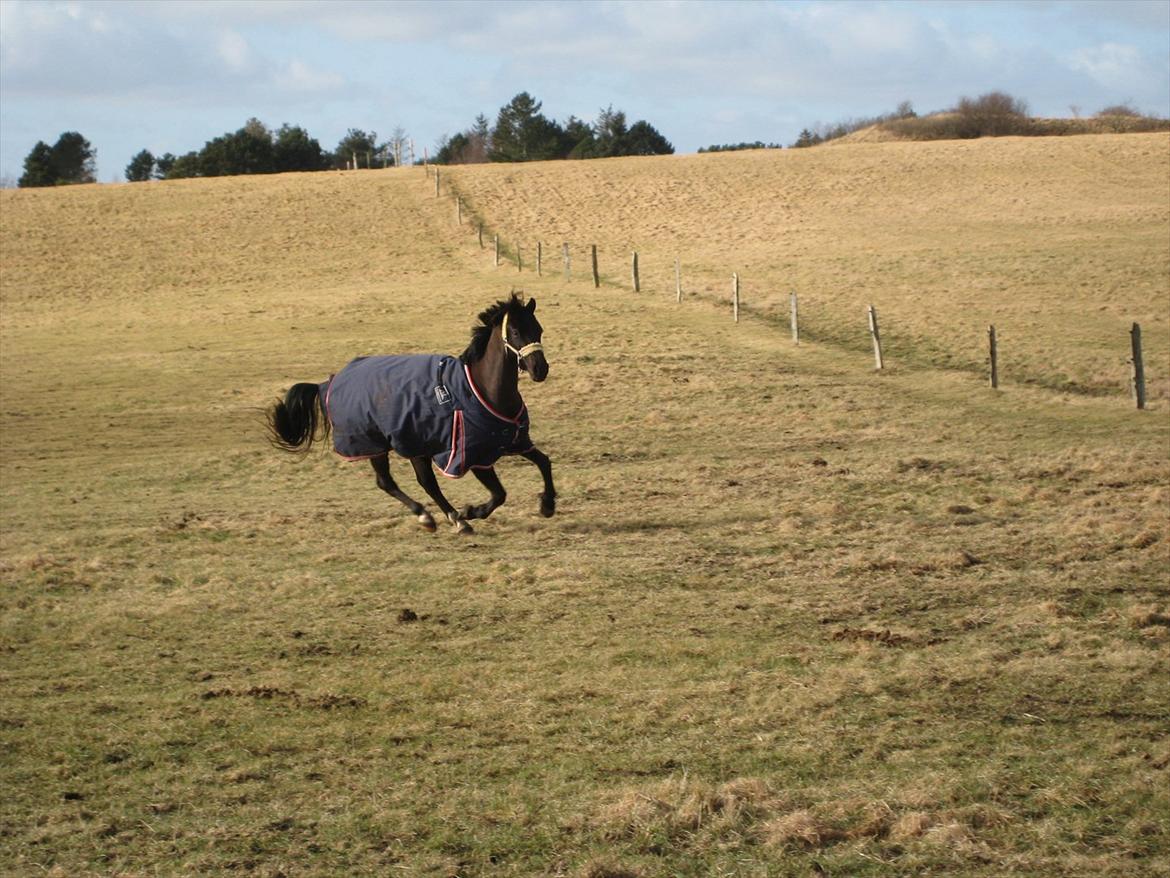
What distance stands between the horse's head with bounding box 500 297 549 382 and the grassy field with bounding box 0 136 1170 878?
1.66 metres

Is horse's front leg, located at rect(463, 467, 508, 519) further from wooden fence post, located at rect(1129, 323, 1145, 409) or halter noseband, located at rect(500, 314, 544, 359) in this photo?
wooden fence post, located at rect(1129, 323, 1145, 409)

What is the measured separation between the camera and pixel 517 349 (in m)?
10.2

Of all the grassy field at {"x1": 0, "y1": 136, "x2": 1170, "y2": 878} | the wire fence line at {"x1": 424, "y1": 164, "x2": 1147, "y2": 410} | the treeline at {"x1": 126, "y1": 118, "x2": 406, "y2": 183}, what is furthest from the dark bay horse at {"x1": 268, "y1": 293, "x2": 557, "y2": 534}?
the treeline at {"x1": 126, "y1": 118, "x2": 406, "y2": 183}

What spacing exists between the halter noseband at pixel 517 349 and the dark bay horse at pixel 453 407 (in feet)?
0.04

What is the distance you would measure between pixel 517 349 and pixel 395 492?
7.51 ft

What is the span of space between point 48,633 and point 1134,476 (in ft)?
35.3

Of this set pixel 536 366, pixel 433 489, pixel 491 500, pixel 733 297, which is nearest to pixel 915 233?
pixel 733 297

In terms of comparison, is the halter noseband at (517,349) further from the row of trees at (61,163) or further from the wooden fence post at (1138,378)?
the row of trees at (61,163)

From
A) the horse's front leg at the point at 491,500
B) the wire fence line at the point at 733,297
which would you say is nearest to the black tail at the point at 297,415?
the horse's front leg at the point at 491,500

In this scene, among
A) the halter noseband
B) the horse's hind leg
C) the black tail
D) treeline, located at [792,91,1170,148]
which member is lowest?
the horse's hind leg

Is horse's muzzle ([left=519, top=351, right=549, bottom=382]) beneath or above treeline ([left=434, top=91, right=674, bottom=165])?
beneath

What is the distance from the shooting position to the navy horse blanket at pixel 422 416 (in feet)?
34.1

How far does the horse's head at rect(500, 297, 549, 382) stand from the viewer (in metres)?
10.1

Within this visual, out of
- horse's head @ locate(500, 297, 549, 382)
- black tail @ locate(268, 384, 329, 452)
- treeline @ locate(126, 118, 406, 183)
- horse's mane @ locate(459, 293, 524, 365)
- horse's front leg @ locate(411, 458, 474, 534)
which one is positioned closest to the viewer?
horse's head @ locate(500, 297, 549, 382)
